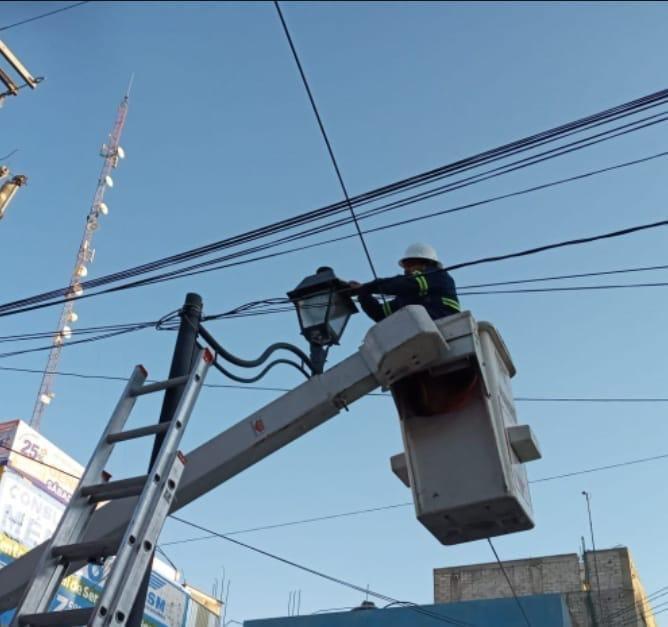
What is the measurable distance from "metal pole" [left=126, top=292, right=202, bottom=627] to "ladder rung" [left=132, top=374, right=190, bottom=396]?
99mm

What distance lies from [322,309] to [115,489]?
6.31 feet

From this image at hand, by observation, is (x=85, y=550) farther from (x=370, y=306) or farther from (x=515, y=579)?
(x=515, y=579)

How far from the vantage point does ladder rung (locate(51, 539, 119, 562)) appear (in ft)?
12.8

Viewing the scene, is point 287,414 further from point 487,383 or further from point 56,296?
point 56,296

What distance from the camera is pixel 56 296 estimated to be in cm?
827

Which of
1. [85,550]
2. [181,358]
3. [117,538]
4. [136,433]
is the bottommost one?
[85,550]

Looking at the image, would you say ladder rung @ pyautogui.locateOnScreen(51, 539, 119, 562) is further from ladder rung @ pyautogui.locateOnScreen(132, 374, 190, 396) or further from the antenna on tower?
the antenna on tower

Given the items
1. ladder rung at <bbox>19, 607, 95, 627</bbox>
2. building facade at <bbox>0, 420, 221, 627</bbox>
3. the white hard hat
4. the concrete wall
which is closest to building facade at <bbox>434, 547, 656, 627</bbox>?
the concrete wall

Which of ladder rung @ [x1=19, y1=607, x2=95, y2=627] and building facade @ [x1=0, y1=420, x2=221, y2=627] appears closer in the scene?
ladder rung @ [x1=19, y1=607, x2=95, y2=627]

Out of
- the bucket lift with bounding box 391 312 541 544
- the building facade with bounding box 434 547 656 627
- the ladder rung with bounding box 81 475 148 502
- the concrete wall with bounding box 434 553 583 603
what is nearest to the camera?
the ladder rung with bounding box 81 475 148 502

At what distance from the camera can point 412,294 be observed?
5.21 metres

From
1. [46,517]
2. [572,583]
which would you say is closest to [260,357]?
[46,517]

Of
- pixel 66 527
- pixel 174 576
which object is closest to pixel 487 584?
pixel 174 576

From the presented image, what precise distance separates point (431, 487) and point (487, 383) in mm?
678
